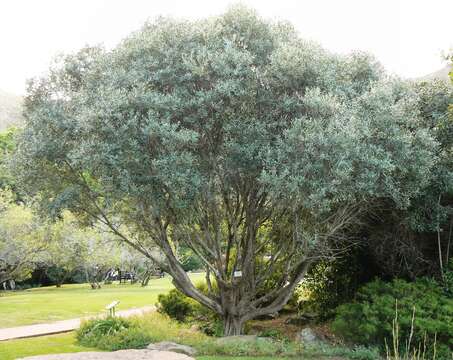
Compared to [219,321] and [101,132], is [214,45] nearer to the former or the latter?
[101,132]

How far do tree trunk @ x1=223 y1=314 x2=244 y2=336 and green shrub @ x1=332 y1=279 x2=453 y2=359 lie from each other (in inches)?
118

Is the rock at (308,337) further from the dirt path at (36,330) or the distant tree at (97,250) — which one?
the distant tree at (97,250)

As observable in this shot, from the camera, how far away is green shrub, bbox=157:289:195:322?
1864cm

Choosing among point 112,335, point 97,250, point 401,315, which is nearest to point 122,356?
point 112,335

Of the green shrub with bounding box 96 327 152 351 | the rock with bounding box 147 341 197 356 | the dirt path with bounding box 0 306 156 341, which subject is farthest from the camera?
the dirt path with bounding box 0 306 156 341

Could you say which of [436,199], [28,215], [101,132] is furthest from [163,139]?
[28,215]

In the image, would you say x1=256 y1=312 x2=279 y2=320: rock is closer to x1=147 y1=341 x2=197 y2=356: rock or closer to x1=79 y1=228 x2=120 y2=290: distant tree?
x1=147 y1=341 x2=197 y2=356: rock

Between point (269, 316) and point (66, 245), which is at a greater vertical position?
point (66, 245)

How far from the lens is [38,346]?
44.8 feet

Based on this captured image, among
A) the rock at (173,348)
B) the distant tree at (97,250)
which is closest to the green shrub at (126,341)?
the rock at (173,348)

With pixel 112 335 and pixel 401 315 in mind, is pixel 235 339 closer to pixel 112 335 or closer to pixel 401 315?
pixel 112 335

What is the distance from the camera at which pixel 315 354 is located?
12602 millimetres

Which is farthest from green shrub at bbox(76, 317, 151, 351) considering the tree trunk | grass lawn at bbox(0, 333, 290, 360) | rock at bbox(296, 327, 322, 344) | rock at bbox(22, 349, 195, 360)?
rock at bbox(296, 327, 322, 344)

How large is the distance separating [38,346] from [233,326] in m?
5.80
